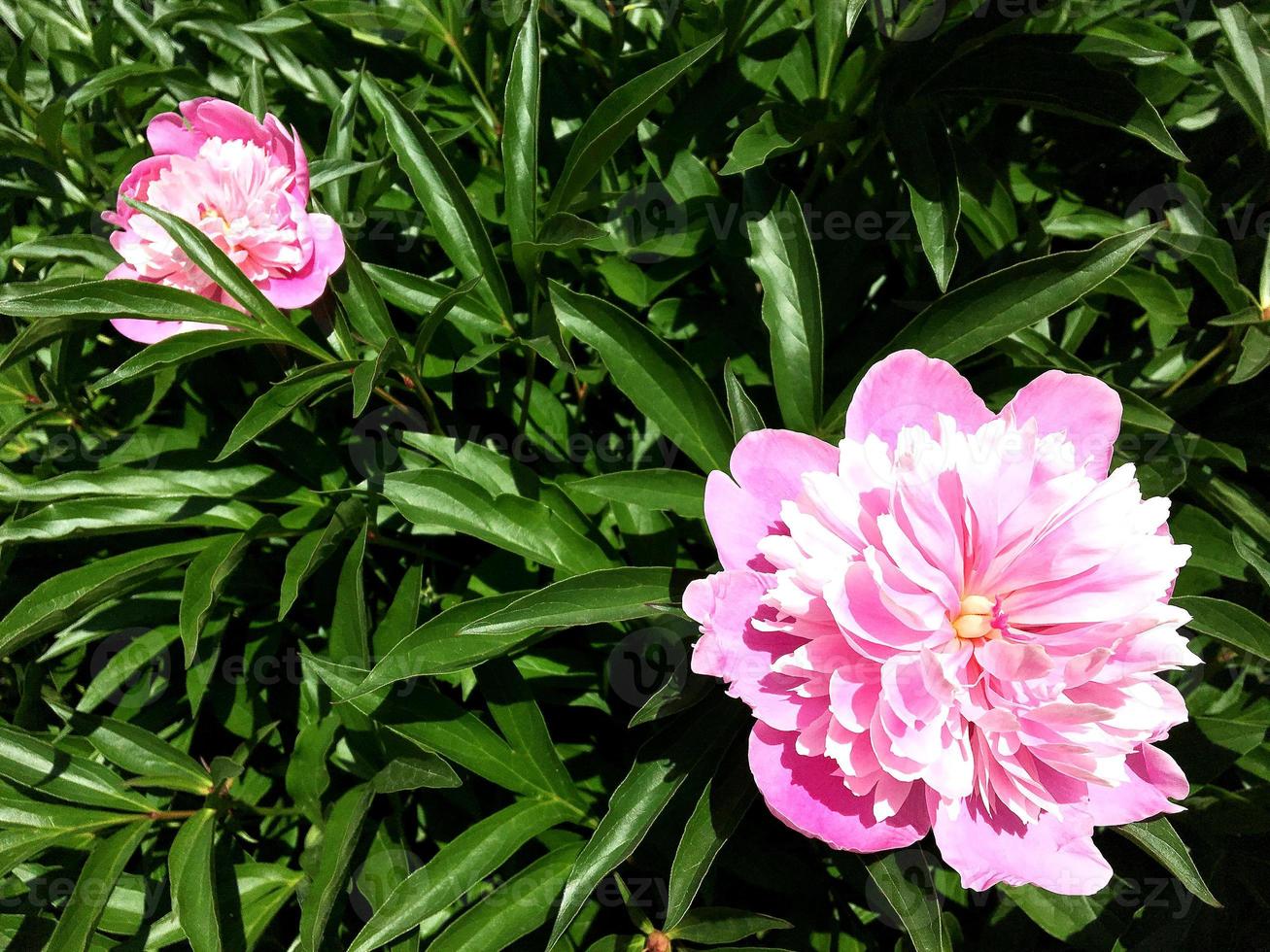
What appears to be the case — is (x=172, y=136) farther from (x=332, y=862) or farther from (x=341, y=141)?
(x=332, y=862)

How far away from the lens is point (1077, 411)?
3.06ft

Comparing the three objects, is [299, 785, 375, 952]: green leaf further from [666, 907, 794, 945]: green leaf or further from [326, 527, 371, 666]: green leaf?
[666, 907, 794, 945]: green leaf

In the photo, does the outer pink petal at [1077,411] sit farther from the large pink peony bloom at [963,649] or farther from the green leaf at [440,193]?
the green leaf at [440,193]

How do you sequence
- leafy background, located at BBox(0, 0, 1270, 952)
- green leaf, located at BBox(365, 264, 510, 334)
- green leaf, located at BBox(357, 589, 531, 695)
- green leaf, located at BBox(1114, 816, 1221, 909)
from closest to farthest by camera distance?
green leaf, located at BBox(1114, 816, 1221, 909) → green leaf, located at BBox(357, 589, 531, 695) → leafy background, located at BBox(0, 0, 1270, 952) → green leaf, located at BBox(365, 264, 510, 334)

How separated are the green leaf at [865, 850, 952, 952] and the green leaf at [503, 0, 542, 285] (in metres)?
0.90

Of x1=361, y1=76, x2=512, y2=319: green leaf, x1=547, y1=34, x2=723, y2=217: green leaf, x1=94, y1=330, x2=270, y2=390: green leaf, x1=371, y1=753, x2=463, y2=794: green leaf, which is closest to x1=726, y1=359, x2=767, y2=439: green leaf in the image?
x1=547, y1=34, x2=723, y2=217: green leaf

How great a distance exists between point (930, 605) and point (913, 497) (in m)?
0.10

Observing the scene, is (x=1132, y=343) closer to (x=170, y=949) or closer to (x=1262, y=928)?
(x=1262, y=928)

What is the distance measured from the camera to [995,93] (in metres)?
1.26

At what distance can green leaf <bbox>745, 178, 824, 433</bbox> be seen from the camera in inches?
45.6

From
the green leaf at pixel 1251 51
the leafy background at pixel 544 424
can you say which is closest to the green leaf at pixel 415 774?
the leafy background at pixel 544 424

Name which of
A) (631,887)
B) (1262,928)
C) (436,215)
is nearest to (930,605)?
(631,887)

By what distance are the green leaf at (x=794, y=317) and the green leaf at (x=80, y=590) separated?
0.89 m

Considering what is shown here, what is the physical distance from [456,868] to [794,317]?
0.84m
